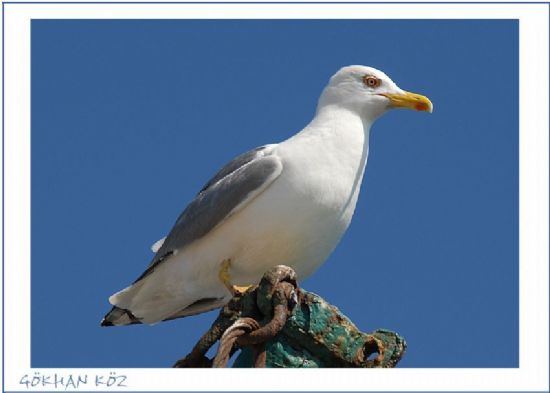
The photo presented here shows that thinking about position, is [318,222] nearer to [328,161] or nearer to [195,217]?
[328,161]

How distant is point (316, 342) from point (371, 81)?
350 cm

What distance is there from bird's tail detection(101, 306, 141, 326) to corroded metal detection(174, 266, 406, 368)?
10.1 feet

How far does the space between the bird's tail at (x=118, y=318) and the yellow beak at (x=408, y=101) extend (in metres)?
2.56

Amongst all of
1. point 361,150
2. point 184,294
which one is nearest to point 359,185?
point 361,150

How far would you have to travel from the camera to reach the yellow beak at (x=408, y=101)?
850 centimetres

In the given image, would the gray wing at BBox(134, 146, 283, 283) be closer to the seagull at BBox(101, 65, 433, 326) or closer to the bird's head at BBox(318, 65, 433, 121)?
the seagull at BBox(101, 65, 433, 326)

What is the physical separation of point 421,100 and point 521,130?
77 cm

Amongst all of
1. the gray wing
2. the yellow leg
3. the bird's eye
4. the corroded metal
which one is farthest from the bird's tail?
the corroded metal

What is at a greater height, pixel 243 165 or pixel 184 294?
pixel 243 165

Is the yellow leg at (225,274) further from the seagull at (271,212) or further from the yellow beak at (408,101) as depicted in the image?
the yellow beak at (408,101)

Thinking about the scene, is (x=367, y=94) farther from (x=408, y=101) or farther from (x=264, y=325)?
(x=264, y=325)

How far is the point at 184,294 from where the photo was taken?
331 inches

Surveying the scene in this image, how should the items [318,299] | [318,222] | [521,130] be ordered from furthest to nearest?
[521,130] → [318,222] → [318,299]

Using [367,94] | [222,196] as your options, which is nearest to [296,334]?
[222,196]
